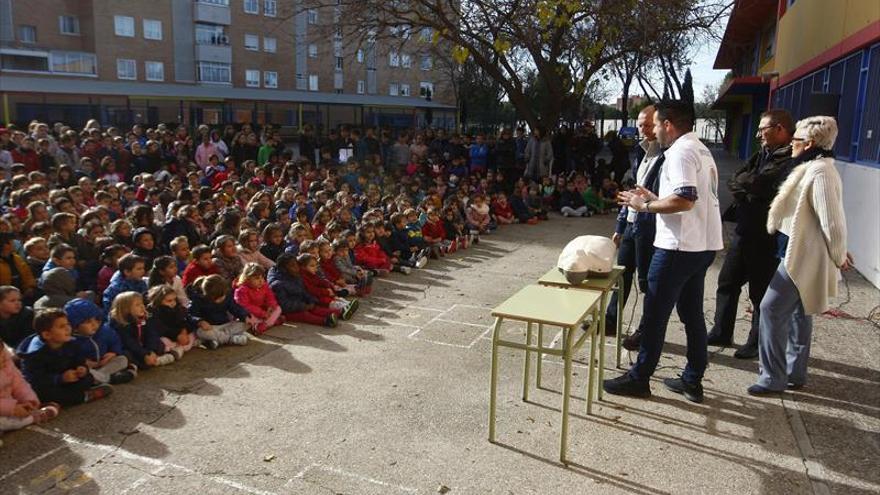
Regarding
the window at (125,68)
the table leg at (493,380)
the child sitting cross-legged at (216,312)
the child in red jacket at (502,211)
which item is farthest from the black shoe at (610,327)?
the window at (125,68)

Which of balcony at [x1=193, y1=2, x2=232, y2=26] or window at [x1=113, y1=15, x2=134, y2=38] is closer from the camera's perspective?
window at [x1=113, y1=15, x2=134, y2=38]

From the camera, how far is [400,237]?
10.1 m

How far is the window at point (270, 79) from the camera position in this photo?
2133 inches

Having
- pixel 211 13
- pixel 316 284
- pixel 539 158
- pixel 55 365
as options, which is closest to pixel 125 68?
pixel 211 13

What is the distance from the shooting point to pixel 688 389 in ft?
16.3

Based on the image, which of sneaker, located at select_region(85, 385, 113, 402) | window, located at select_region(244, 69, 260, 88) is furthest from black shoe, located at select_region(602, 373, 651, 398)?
window, located at select_region(244, 69, 260, 88)

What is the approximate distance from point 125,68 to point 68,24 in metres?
4.40

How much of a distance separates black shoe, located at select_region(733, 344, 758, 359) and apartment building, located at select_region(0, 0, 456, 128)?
15.8m

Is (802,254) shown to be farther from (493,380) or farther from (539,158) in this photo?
(539,158)

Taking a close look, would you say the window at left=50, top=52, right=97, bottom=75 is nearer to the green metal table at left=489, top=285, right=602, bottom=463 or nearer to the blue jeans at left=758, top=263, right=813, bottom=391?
the green metal table at left=489, top=285, right=602, bottom=463

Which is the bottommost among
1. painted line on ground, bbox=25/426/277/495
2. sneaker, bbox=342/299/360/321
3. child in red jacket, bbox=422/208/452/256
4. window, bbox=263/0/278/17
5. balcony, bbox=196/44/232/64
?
painted line on ground, bbox=25/426/277/495

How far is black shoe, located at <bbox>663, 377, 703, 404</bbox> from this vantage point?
16.2 feet

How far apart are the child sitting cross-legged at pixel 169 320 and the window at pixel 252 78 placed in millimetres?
50014

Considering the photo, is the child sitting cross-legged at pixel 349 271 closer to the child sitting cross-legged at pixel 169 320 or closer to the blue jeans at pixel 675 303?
the child sitting cross-legged at pixel 169 320
